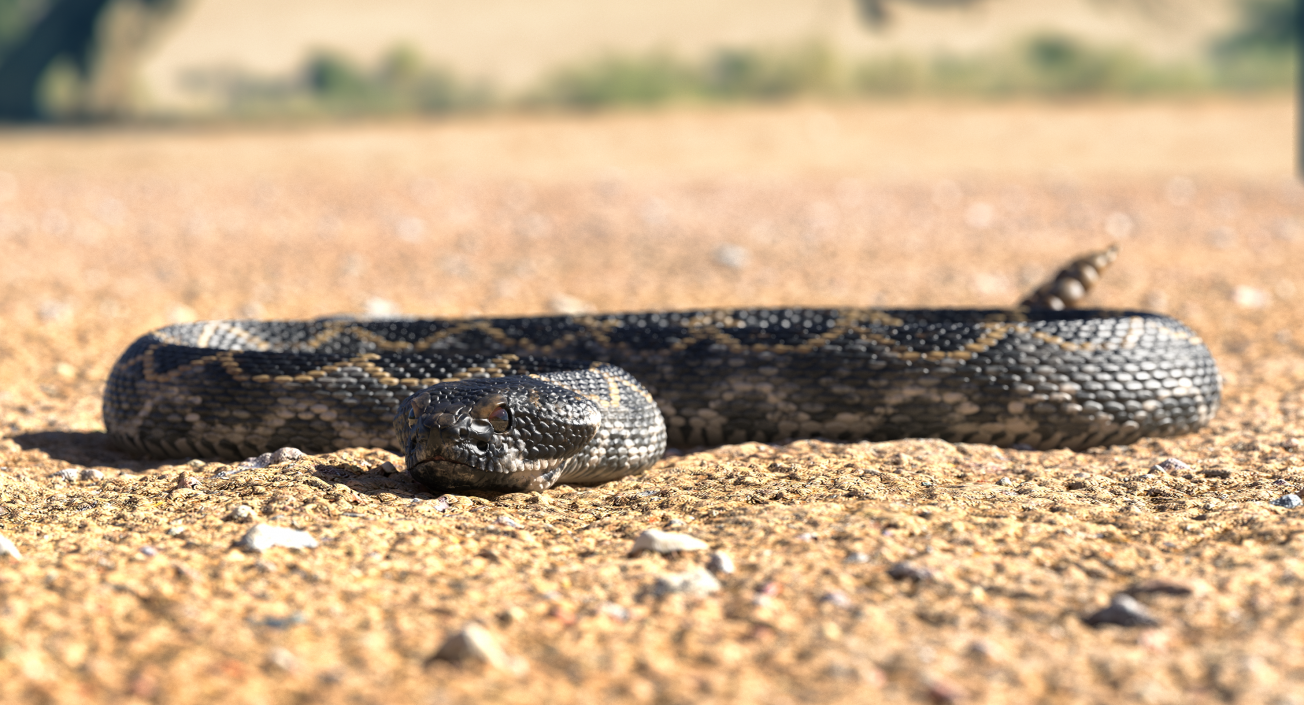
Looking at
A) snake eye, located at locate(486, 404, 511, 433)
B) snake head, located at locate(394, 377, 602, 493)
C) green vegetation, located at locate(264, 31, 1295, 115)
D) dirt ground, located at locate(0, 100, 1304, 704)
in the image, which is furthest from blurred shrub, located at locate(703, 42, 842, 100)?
snake eye, located at locate(486, 404, 511, 433)

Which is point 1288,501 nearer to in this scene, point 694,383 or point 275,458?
point 694,383

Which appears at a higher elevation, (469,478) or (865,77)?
(865,77)

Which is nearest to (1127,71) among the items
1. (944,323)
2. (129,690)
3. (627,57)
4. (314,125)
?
(627,57)

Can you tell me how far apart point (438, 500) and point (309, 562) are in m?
0.92

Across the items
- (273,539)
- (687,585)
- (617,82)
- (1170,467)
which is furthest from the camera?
(617,82)

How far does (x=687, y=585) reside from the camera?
151 inches

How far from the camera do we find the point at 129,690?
2992mm

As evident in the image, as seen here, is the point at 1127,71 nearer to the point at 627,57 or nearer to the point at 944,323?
the point at 627,57

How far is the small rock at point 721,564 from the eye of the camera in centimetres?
399

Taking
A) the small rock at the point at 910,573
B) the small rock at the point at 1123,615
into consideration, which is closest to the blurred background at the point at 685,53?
the small rock at the point at 910,573

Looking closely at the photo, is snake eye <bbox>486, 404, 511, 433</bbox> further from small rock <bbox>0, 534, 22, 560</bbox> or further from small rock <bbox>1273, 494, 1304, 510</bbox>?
small rock <bbox>1273, 494, 1304, 510</bbox>

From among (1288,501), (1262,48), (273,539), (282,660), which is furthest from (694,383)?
(1262,48)

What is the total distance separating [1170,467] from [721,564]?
257 centimetres

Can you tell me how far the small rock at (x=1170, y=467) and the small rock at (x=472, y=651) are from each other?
343 centimetres
